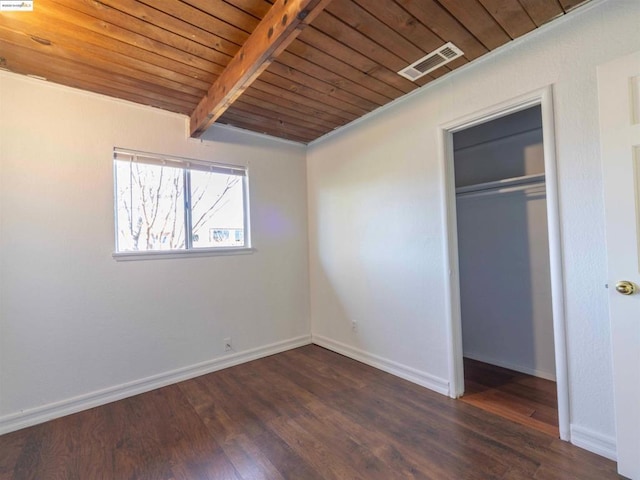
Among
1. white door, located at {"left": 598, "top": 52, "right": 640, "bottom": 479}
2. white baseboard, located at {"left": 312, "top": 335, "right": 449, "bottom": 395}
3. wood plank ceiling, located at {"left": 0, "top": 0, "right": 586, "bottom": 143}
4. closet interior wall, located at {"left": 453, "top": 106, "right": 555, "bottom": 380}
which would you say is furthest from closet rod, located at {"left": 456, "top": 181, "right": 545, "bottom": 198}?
white baseboard, located at {"left": 312, "top": 335, "right": 449, "bottom": 395}

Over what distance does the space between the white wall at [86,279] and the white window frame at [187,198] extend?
0.06 metres

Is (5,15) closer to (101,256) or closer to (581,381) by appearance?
(101,256)

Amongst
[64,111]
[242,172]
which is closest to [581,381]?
[242,172]

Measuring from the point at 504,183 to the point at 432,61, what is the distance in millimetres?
1382

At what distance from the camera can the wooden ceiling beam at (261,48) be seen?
4.74 ft

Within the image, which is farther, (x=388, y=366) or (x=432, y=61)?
(x=388, y=366)

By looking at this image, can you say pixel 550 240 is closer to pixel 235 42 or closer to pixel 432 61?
pixel 432 61

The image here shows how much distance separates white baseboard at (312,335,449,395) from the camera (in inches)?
96.6

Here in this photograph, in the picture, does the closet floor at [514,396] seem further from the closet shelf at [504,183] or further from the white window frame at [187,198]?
the white window frame at [187,198]

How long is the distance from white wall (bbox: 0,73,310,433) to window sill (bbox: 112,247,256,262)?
47mm

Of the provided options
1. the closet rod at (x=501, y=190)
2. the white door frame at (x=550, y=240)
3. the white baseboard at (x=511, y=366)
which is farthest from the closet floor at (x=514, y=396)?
the closet rod at (x=501, y=190)

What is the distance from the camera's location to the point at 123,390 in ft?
8.23

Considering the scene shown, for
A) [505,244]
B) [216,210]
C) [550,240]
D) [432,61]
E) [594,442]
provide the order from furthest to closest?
1. [216,210]
2. [505,244]
3. [432,61]
4. [550,240]
5. [594,442]

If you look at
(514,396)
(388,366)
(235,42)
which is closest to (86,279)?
(235,42)
